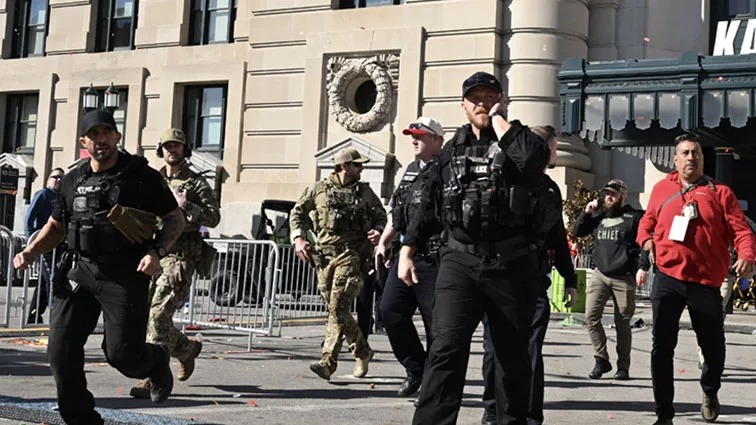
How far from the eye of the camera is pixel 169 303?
8078mm

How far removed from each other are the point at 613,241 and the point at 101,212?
5685mm

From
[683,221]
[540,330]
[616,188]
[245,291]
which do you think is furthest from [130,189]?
[245,291]

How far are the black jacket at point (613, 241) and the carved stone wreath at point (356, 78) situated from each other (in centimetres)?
1552

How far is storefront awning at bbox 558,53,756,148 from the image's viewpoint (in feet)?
55.6

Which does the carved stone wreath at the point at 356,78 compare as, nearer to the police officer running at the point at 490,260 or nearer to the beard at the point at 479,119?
the beard at the point at 479,119

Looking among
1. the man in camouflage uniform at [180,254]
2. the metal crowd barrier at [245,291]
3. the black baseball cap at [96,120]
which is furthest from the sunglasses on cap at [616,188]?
the black baseball cap at [96,120]

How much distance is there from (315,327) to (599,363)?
19.3 feet

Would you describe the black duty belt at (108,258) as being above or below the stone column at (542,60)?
below

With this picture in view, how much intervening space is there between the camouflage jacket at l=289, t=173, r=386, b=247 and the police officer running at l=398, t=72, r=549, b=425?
343 cm

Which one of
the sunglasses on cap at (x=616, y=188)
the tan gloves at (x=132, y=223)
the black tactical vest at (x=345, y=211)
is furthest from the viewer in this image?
the sunglasses on cap at (x=616, y=188)

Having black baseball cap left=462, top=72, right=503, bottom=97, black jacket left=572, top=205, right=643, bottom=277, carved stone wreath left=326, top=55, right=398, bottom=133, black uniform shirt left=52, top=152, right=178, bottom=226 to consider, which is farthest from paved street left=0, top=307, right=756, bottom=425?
carved stone wreath left=326, top=55, right=398, bottom=133

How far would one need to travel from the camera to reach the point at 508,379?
564cm

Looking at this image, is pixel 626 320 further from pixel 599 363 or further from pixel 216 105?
pixel 216 105

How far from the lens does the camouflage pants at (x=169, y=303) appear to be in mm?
7969
